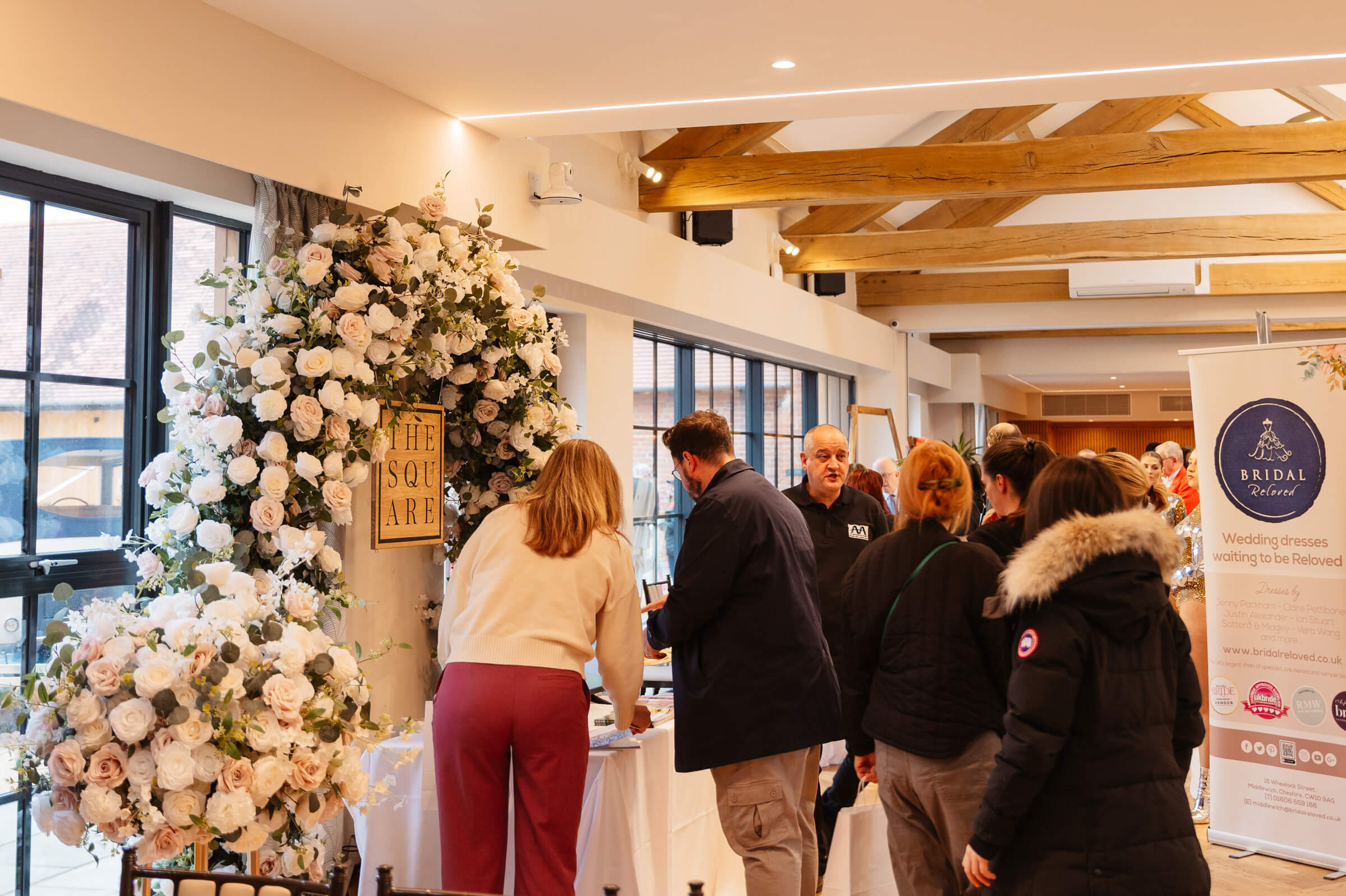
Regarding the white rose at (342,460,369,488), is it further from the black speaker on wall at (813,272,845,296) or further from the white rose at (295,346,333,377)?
the black speaker on wall at (813,272,845,296)

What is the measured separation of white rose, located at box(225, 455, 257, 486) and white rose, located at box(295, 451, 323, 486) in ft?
0.38

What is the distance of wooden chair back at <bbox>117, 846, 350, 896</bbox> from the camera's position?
1.77 meters

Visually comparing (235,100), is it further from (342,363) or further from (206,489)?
(206,489)

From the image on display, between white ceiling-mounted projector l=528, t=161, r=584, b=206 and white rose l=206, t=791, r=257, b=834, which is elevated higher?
white ceiling-mounted projector l=528, t=161, r=584, b=206

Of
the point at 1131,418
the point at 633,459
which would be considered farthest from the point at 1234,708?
the point at 1131,418

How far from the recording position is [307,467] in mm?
3047

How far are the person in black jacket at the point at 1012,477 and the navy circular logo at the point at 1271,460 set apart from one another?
71.1 inches

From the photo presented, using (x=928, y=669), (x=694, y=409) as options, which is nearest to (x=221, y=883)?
(x=928, y=669)

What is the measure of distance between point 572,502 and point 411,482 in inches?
38.0

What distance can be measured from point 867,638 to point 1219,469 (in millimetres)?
2438

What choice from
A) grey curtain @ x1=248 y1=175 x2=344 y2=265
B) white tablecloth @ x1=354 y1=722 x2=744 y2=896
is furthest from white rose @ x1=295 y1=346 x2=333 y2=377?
white tablecloth @ x1=354 y1=722 x2=744 y2=896

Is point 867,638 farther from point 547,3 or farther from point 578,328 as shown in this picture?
point 578,328

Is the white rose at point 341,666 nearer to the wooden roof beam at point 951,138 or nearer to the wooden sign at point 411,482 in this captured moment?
the wooden sign at point 411,482

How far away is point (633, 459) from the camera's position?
6.40 metres
